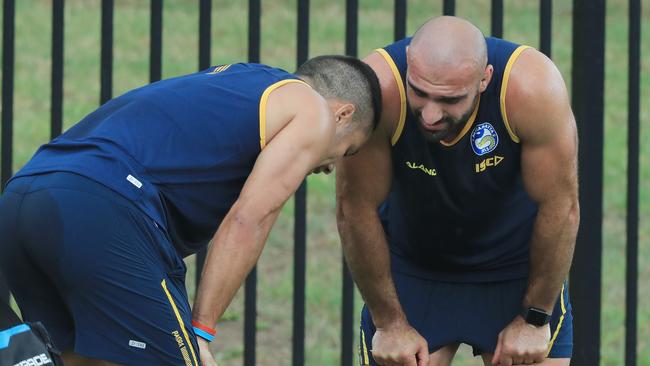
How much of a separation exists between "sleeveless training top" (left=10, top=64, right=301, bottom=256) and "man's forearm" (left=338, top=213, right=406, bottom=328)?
0.79 m

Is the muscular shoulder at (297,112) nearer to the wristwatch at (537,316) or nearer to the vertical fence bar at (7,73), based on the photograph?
the wristwatch at (537,316)

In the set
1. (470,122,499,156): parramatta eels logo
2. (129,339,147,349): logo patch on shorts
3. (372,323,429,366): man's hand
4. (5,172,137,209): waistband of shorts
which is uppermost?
(470,122,499,156): parramatta eels logo

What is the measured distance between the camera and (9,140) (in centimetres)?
523

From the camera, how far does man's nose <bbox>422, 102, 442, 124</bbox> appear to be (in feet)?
14.3

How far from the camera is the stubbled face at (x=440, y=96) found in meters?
4.36

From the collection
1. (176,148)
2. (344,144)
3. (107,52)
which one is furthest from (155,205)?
(107,52)

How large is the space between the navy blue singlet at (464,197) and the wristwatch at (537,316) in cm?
20

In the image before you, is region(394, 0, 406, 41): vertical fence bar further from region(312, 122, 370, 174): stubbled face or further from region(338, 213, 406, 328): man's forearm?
region(312, 122, 370, 174): stubbled face

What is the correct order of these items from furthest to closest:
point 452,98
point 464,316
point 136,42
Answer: point 136,42, point 464,316, point 452,98

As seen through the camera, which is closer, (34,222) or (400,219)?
(34,222)

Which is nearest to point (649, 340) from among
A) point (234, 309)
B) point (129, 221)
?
point (234, 309)

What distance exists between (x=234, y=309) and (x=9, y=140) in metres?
2.51

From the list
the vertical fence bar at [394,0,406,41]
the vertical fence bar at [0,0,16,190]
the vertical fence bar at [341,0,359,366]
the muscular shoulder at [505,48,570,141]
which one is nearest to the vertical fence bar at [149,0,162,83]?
the vertical fence bar at [0,0,16,190]

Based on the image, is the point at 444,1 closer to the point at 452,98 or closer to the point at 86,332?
the point at 452,98
